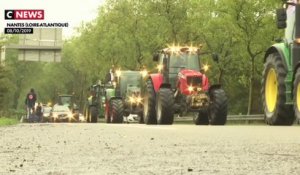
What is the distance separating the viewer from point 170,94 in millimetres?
19453

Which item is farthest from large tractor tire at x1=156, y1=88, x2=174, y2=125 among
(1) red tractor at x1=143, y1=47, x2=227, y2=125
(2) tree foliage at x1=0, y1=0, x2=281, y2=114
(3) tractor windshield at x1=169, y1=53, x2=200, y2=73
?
(2) tree foliage at x1=0, y1=0, x2=281, y2=114

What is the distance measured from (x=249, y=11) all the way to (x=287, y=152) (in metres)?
34.5

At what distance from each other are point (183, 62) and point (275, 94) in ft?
20.9

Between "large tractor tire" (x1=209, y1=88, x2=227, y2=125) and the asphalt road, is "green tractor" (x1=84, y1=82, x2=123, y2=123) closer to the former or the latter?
"large tractor tire" (x1=209, y1=88, x2=227, y2=125)

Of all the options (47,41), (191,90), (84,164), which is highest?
(47,41)

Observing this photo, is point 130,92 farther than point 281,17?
Yes

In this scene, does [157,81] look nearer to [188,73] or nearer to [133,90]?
[188,73]

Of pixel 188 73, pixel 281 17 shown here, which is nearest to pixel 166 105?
pixel 188 73

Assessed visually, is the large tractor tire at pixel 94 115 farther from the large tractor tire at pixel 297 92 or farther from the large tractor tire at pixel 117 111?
the large tractor tire at pixel 297 92

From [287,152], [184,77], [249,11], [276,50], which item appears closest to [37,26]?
[249,11]

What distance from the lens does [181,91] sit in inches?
786

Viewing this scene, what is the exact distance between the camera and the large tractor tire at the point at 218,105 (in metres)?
19.5

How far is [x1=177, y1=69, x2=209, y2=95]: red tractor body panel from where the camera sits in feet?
64.8

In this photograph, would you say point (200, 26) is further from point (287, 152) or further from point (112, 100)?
point (287, 152)
